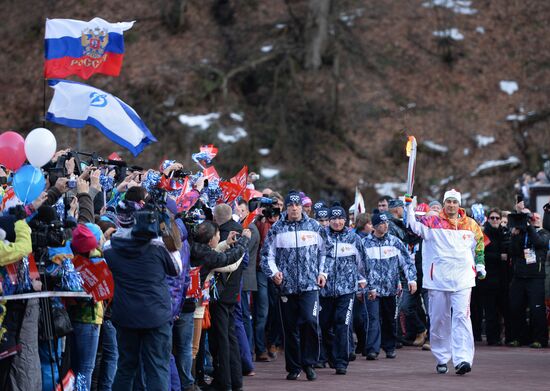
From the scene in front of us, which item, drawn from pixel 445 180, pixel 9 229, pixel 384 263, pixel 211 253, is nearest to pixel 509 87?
pixel 445 180

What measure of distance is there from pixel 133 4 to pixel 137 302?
30.0 meters

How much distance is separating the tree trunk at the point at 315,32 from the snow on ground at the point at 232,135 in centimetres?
341

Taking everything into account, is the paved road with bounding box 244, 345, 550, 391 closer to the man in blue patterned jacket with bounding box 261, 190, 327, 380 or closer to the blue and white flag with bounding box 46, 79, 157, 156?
the man in blue patterned jacket with bounding box 261, 190, 327, 380

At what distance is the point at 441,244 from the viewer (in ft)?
49.2

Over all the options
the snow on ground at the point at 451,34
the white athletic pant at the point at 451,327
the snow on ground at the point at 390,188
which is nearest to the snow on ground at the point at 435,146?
the snow on ground at the point at 390,188

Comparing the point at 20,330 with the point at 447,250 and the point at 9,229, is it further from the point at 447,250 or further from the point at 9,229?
the point at 447,250

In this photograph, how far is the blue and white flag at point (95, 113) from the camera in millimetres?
15094

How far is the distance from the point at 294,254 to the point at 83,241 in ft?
13.5

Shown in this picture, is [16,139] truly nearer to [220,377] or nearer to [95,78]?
[220,377]

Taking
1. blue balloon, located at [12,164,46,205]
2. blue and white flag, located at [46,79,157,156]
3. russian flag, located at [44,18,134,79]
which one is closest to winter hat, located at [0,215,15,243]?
blue balloon, located at [12,164,46,205]

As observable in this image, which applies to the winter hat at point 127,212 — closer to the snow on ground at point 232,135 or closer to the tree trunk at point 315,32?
the snow on ground at point 232,135

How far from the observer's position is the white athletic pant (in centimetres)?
1468

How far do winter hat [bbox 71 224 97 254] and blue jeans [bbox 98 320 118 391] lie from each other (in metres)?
1.22

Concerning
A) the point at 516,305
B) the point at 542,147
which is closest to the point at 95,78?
the point at 542,147
